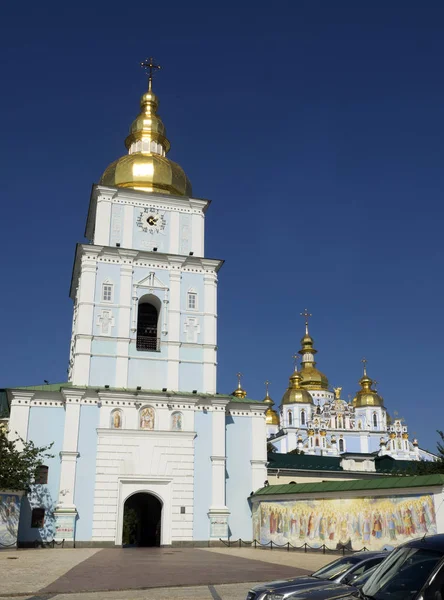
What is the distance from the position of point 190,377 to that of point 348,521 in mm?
9868

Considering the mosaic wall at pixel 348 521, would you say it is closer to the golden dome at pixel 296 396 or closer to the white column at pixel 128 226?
the white column at pixel 128 226

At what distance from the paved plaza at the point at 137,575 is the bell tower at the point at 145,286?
9.88m

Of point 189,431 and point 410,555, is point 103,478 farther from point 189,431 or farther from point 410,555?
point 410,555

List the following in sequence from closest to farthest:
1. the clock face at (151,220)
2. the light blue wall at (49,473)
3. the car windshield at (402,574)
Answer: the car windshield at (402,574)
the light blue wall at (49,473)
the clock face at (151,220)

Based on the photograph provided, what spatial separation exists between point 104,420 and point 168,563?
10453 mm

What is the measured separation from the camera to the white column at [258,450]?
93.4ft

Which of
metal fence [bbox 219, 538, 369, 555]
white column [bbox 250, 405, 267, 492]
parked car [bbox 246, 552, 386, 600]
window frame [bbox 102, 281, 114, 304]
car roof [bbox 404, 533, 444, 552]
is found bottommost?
metal fence [bbox 219, 538, 369, 555]

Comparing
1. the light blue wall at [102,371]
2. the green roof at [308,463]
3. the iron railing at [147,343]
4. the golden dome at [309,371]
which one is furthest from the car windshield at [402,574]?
the golden dome at [309,371]

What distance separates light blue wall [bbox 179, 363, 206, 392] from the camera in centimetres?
2888

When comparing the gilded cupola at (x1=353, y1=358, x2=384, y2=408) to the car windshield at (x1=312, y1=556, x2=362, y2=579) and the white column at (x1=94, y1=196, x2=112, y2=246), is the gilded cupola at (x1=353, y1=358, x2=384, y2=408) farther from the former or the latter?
the car windshield at (x1=312, y1=556, x2=362, y2=579)

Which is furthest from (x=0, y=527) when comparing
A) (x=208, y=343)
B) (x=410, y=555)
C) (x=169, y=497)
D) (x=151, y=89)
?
(x=151, y=89)

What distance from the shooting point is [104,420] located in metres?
27.0

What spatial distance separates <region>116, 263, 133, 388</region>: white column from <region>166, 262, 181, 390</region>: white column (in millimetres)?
1701

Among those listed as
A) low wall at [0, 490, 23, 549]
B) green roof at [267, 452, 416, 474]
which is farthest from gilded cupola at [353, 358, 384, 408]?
low wall at [0, 490, 23, 549]
